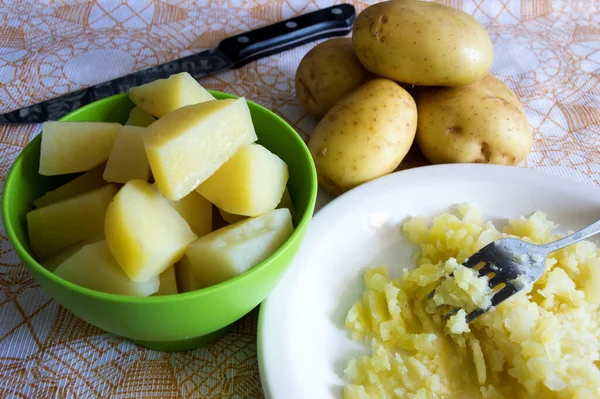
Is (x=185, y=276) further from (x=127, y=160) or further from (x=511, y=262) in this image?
(x=511, y=262)

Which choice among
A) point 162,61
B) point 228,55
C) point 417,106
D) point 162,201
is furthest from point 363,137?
point 162,61

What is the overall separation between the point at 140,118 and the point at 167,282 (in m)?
0.28

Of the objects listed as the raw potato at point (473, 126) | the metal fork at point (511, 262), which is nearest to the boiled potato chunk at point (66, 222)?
the metal fork at point (511, 262)

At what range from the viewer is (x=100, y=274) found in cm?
58

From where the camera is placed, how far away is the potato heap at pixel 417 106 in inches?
36.5

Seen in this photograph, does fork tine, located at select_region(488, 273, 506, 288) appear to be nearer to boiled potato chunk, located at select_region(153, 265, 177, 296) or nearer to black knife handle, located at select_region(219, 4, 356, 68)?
boiled potato chunk, located at select_region(153, 265, 177, 296)

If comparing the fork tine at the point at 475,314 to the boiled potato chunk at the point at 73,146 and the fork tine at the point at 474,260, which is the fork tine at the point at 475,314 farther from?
the boiled potato chunk at the point at 73,146

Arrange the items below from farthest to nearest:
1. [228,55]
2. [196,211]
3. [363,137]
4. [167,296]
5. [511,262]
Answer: [228,55], [363,137], [511,262], [196,211], [167,296]

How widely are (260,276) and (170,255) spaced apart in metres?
0.10

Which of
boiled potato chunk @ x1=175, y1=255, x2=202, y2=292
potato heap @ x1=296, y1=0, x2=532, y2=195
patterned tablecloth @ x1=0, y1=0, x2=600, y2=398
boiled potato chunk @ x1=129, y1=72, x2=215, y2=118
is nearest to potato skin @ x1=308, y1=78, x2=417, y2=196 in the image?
potato heap @ x1=296, y1=0, x2=532, y2=195

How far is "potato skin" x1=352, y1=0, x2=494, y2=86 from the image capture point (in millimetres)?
960

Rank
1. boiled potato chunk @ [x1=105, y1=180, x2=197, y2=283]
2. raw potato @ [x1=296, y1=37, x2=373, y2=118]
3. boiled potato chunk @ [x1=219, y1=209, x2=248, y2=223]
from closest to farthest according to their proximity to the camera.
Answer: boiled potato chunk @ [x1=105, y1=180, x2=197, y2=283] < boiled potato chunk @ [x1=219, y1=209, x2=248, y2=223] < raw potato @ [x1=296, y1=37, x2=373, y2=118]

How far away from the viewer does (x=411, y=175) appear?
949 mm

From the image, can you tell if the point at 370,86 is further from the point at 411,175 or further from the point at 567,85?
the point at 567,85
